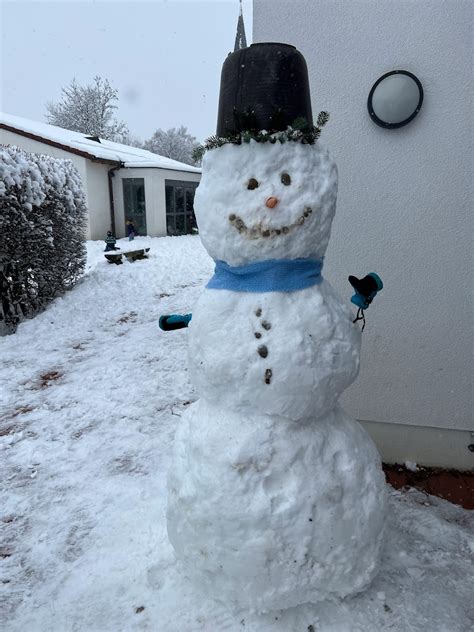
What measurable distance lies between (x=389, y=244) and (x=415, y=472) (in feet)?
6.22

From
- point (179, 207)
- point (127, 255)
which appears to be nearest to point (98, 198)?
point (179, 207)

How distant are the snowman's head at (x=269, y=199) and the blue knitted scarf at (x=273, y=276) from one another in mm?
32

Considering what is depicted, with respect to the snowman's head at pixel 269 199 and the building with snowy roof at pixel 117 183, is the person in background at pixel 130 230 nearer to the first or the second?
the building with snowy roof at pixel 117 183

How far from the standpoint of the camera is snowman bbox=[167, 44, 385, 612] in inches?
71.7

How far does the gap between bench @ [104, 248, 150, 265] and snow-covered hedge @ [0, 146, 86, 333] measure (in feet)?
9.35

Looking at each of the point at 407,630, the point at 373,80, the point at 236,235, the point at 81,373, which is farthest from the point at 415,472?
the point at 81,373

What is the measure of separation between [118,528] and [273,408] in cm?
178

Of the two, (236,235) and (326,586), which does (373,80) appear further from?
(326,586)

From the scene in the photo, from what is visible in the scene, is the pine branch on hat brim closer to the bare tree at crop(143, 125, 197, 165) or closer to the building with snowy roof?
the building with snowy roof

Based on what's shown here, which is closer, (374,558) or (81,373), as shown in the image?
(374,558)

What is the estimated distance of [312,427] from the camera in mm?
1992

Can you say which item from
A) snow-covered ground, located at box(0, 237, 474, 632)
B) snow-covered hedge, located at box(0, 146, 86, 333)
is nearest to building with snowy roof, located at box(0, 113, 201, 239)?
snow-covered hedge, located at box(0, 146, 86, 333)

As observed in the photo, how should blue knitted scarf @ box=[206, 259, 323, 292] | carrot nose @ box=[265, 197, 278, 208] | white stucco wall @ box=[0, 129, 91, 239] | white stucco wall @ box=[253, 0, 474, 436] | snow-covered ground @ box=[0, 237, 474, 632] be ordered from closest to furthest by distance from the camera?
carrot nose @ box=[265, 197, 278, 208]
blue knitted scarf @ box=[206, 259, 323, 292]
snow-covered ground @ box=[0, 237, 474, 632]
white stucco wall @ box=[253, 0, 474, 436]
white stucco wall @ box=[0, 129, 91, 239]

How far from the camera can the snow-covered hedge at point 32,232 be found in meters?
6.46
